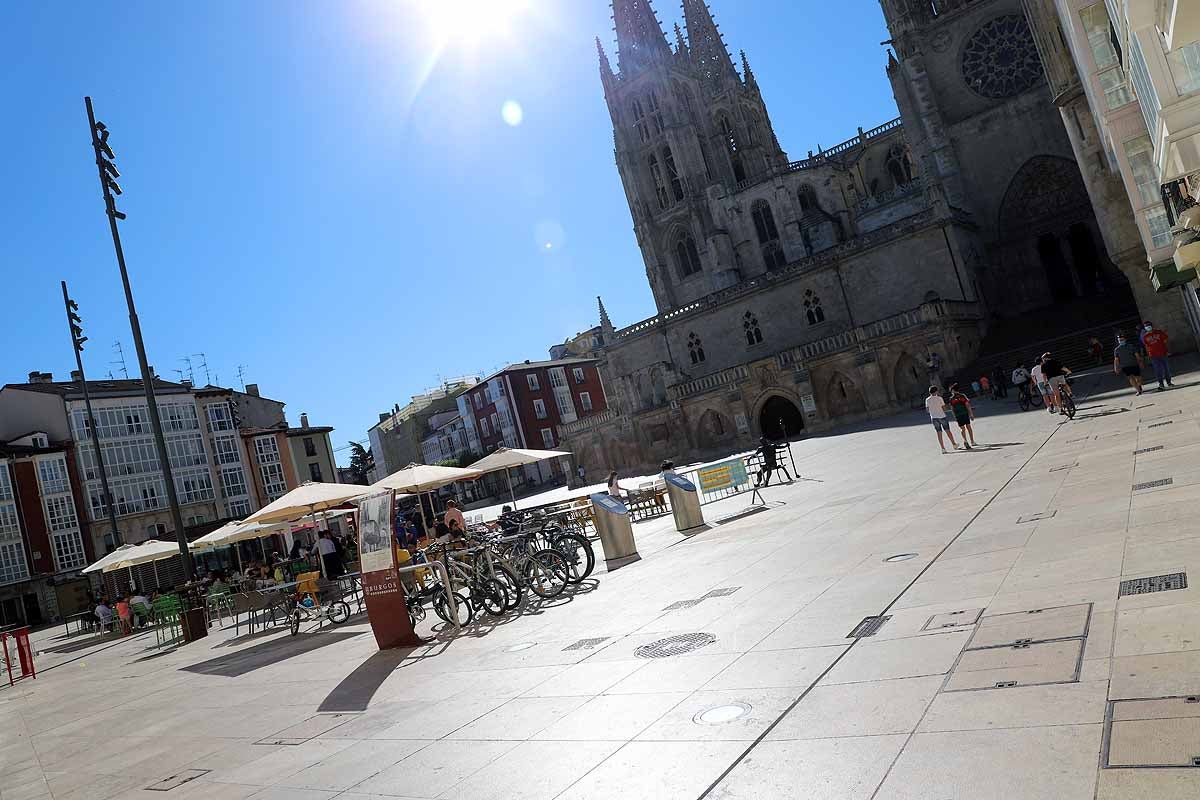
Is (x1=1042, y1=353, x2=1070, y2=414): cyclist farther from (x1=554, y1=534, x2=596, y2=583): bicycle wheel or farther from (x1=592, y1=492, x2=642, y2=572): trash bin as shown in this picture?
(x1=554, y1=534, x2=596, y2=583): bicycle wheel

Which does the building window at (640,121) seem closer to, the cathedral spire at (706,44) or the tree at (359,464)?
the cathedral spire at (706,44)

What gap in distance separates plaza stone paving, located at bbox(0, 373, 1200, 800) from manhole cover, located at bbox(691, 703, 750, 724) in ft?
0.19

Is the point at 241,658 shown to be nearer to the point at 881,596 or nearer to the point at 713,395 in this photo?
the point at 881,596

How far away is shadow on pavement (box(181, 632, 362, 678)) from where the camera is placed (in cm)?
1284

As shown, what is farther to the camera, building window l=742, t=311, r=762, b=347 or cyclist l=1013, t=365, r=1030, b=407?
building window l=742, t=311, r=762, b=347

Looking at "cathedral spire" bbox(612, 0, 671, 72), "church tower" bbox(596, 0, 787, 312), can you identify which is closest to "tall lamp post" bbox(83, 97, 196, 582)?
"church tower" bbox(596, 0, 787, 312)

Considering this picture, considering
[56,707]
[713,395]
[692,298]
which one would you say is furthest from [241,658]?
[692,298]

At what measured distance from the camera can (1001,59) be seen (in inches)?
1820

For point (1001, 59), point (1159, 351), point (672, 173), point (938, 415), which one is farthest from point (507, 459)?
point (672, 173)

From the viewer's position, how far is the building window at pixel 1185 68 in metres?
9.94

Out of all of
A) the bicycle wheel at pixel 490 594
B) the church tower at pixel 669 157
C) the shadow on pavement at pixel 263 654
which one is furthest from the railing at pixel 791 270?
the shadow on pavement at pixel 263 654

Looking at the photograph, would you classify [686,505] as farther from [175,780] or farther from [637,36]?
[637,36]

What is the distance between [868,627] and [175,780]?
19.1ft

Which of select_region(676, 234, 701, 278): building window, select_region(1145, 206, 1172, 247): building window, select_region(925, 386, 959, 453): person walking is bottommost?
select_region(925, 386, 959, 453): person walking
